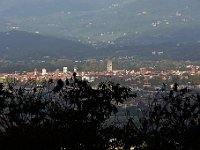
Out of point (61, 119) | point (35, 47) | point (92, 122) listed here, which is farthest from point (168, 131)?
point (35, 47)

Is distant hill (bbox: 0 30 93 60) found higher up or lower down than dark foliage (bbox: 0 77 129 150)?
higher up

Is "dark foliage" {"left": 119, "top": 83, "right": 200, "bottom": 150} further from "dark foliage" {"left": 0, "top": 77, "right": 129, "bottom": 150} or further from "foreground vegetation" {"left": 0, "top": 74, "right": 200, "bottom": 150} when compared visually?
"dark foliage" {"left": 0, "top": 77, "right": 129, "bottom": 150}

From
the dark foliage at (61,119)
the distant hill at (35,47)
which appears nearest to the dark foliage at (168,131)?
the dark foliage at (61,119)

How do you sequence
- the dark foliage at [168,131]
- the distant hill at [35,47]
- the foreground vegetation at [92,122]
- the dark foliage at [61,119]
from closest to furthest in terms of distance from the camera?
the dark foliage at [61,119]
the foreground vegetation at [92,122]
the dark foliage at [168,131]
the distant hill at [35,47]

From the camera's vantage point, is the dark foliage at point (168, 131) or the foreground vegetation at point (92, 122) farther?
the dark foliage at point (168, 131)

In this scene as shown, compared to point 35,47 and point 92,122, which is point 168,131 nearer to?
point 92,122

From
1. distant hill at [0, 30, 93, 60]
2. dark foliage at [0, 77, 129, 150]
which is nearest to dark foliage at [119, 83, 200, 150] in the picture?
dark foliage at [0, 77, 129, 150]

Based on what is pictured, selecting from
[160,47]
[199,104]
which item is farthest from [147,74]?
[160,47]

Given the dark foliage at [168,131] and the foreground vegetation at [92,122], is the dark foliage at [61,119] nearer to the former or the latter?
the foreground vegetation at [92,122]
